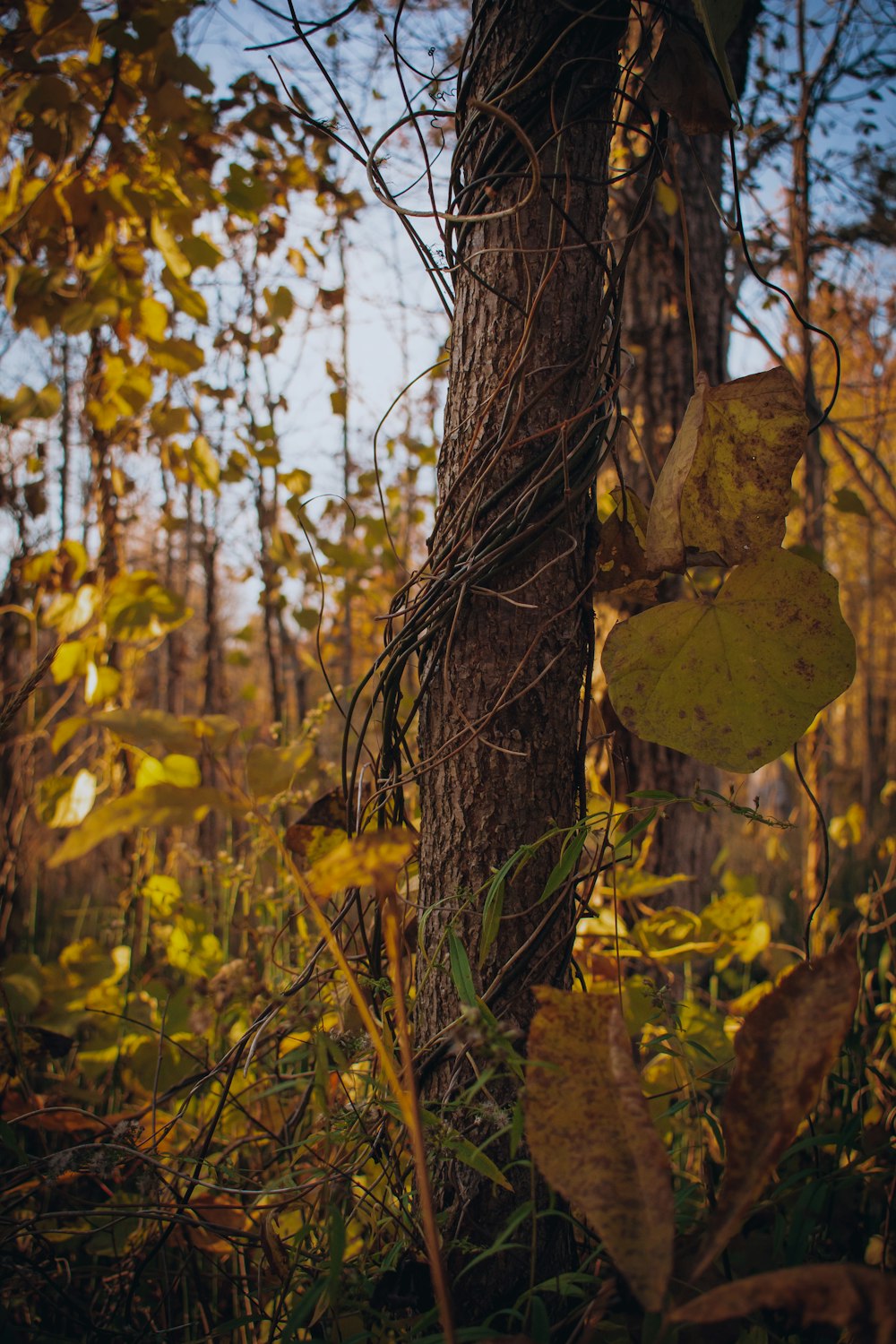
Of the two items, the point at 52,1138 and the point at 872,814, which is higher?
the point at 52,1138

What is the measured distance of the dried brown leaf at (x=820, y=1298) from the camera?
344mm

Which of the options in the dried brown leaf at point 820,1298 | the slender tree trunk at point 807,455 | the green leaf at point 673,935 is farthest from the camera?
the slender tree trunk at point 807,455

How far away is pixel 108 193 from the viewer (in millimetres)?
1650

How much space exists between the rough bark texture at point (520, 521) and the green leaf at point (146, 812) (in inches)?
9.4

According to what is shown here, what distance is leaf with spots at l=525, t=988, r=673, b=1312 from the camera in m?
0.44

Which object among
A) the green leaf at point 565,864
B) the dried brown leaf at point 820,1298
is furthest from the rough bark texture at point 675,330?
the dried brown leaf at point 820,1298

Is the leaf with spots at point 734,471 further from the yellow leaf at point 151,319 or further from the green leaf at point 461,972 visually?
the yellow leaf at point 151,319

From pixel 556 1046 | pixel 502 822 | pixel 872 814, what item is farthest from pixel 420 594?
pixel 872 814

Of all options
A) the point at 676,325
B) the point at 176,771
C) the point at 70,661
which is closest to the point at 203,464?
the point at 70,661

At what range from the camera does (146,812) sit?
75cm

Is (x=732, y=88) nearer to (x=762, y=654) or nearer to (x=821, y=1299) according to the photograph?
(x=762, y=654)

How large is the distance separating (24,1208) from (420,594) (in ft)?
3.62

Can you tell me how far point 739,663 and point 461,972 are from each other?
14.6 inches

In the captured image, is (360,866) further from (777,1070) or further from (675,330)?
(675,330)
